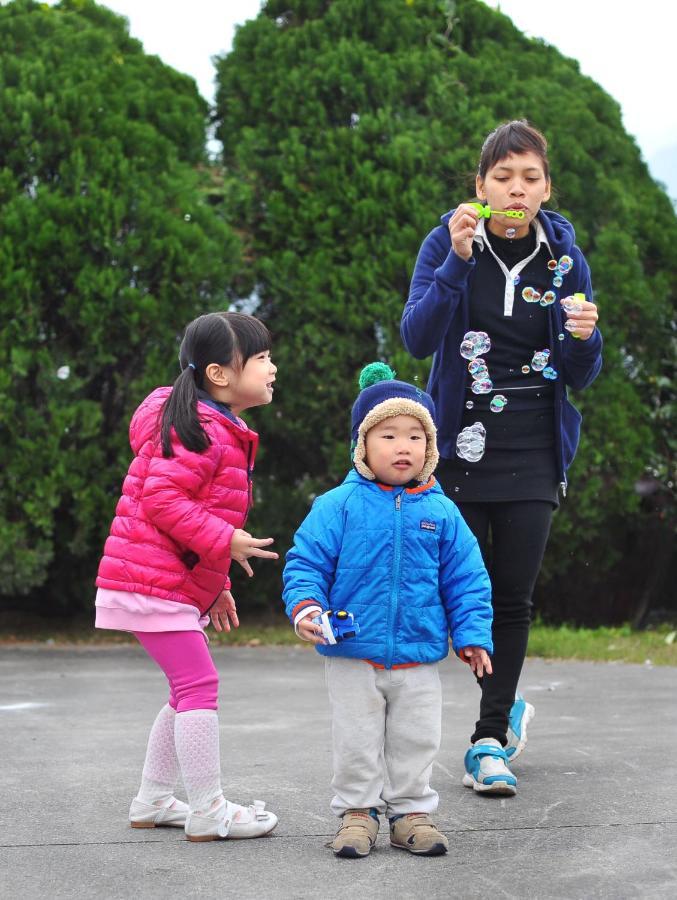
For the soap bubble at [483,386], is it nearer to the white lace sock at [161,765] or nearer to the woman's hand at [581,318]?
the woman's hand at [581,318]

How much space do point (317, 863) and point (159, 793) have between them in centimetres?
58

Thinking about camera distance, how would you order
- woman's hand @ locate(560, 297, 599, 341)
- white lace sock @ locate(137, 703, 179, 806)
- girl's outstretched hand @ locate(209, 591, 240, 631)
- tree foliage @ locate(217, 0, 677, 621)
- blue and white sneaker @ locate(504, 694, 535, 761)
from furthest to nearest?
tree foliage @ locate(217, 0, 677, 621)
blue and white sneaker @ locate(504, 694, 535, 761)
woman's hand @ locate(560, 297, 599, 341)
girl's outstretched hand @ locate(209, 591, 240, 631)
white lace sock @ locate(137, 703, 179, 806)

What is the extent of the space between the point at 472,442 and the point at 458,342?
0.32m

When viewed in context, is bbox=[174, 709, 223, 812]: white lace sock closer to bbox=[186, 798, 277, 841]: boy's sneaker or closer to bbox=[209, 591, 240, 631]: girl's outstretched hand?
bbox=[186, 798, 277, 841]: boy's sneaker

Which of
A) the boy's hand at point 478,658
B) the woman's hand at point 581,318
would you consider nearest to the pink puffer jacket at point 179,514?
the boy's hand at point 478,658

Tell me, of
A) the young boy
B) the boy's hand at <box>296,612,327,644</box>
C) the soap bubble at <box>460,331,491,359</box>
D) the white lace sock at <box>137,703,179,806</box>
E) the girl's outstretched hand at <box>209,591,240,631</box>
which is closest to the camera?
the boy's hand at <box>296,612,327,644</box>

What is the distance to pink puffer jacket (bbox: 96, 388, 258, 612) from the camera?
10.7 ft

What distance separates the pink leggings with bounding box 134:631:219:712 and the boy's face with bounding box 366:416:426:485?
682mm

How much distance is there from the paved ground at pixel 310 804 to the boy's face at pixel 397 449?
957 millimetres

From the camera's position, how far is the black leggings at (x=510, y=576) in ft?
13.0

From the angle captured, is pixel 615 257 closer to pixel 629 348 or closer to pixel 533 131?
pixel 629 348

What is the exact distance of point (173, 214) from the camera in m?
7.68

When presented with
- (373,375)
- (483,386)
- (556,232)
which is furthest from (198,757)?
(556,232)

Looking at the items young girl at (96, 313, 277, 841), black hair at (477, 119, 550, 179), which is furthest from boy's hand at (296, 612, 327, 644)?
black hair at (477, 119, 550, 179)
